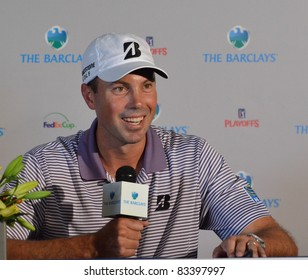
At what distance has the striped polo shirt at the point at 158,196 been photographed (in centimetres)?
221

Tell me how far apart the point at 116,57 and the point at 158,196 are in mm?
433

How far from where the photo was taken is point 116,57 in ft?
7.51

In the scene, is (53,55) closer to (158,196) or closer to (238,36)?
(238,36)

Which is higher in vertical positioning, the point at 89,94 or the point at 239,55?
the point at 239,55

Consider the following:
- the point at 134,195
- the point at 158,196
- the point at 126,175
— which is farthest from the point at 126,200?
the point at 158,196

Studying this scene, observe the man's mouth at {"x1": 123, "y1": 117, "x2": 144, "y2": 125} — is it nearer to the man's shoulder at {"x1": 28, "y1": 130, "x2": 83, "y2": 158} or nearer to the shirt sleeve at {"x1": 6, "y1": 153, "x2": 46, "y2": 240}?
the man's shoulder at {"x1": 28, "y1": 130, "x2": 83, "y2": 158}

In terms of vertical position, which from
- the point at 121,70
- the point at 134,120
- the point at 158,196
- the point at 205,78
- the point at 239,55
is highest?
the point at 239,55

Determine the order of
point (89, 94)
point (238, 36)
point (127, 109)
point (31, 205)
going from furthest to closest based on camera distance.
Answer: point (238, 36) < point (89, 94) < point (127, 109) < point (31, 205)

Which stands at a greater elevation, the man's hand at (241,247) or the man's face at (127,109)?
the man's face at (127,109)

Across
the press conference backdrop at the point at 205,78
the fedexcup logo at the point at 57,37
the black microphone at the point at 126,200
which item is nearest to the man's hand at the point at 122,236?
the black microphone at the point at 126,200

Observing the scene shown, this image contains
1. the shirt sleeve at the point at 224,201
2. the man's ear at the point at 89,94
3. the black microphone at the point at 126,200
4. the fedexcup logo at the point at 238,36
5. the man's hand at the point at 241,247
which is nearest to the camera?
the black microphone at the point at 126,200

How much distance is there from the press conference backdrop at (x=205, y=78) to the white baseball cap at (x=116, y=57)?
1.29m

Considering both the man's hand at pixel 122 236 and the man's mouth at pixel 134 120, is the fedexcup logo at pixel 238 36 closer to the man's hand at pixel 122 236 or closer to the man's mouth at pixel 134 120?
the man's mouth at pixel 134 120

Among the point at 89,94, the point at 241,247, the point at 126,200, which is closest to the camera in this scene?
the point at 126,200
